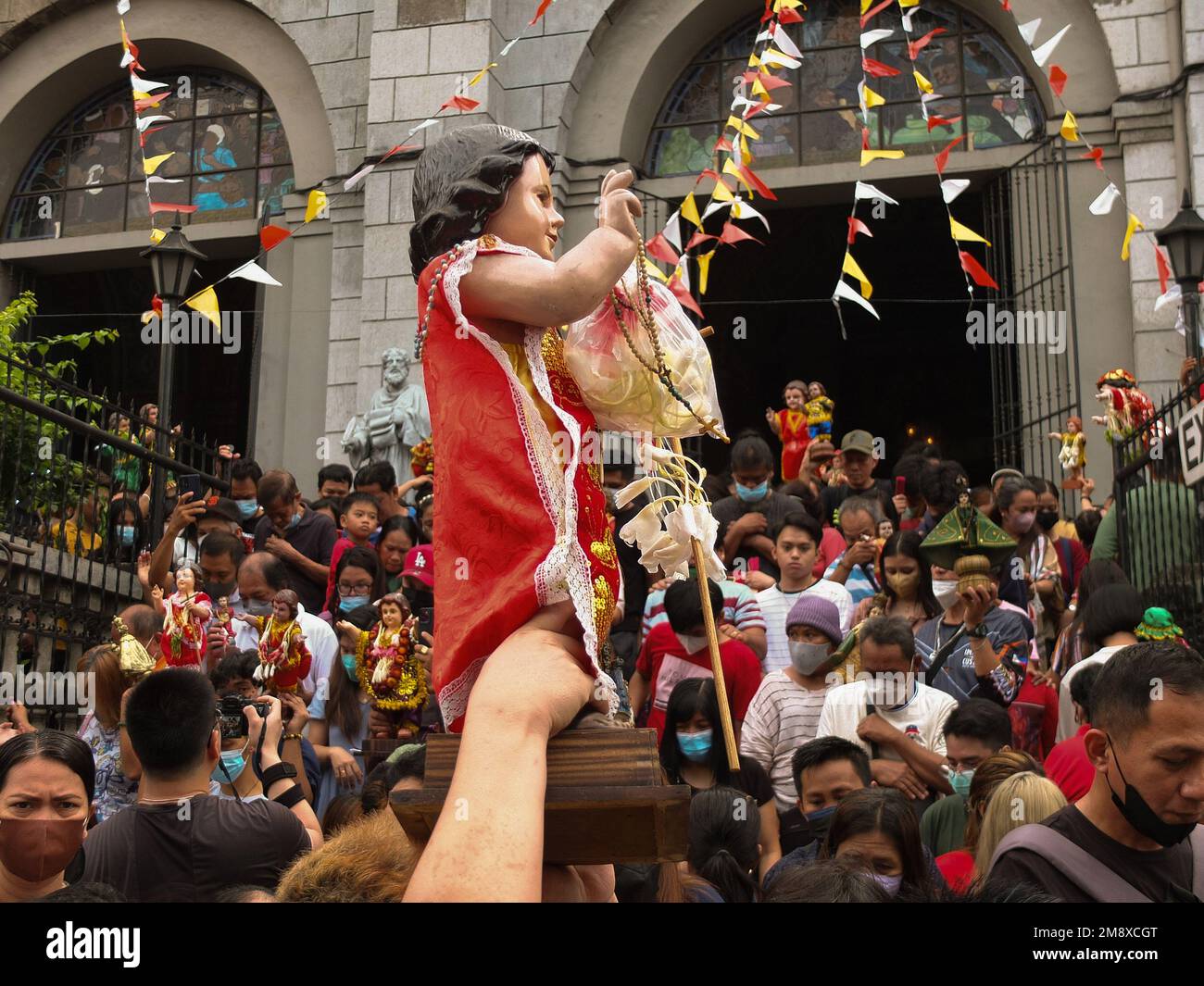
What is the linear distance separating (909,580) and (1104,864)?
13.9 feet

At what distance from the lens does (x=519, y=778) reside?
312 centimetres

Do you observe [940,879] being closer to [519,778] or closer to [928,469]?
[519,778]

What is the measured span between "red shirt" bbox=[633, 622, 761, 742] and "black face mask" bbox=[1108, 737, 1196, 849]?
351cm

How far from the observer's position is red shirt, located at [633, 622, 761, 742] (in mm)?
7121

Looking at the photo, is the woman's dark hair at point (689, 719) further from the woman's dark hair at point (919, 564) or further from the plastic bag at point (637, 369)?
the plastic bag at point (637, 369)

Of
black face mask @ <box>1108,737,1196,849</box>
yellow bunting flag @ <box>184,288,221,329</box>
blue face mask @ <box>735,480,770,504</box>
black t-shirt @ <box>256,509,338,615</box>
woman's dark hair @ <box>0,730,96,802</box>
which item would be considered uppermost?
yellow bunting flag @ <box>184,288,221,329</box>

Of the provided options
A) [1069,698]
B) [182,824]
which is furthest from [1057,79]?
[182,824]

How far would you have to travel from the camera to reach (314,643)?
7.91 meters

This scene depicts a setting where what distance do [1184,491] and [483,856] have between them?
259 inches

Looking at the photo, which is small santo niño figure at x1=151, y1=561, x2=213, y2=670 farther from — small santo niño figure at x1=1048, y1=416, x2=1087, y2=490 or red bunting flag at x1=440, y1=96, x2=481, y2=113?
small santo niño figure at x1=1048, y1=416, x2=1087, y2=490

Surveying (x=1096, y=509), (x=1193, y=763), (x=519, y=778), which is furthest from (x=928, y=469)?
(x=519, y=778)

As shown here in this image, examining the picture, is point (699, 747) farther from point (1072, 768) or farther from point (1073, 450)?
point (1073, 450)

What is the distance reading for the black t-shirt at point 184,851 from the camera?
4.43 m

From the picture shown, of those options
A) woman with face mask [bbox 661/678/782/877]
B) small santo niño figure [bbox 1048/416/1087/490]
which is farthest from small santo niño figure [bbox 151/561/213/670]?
small santo niño figure [bbox 1048/416/1087/490]
